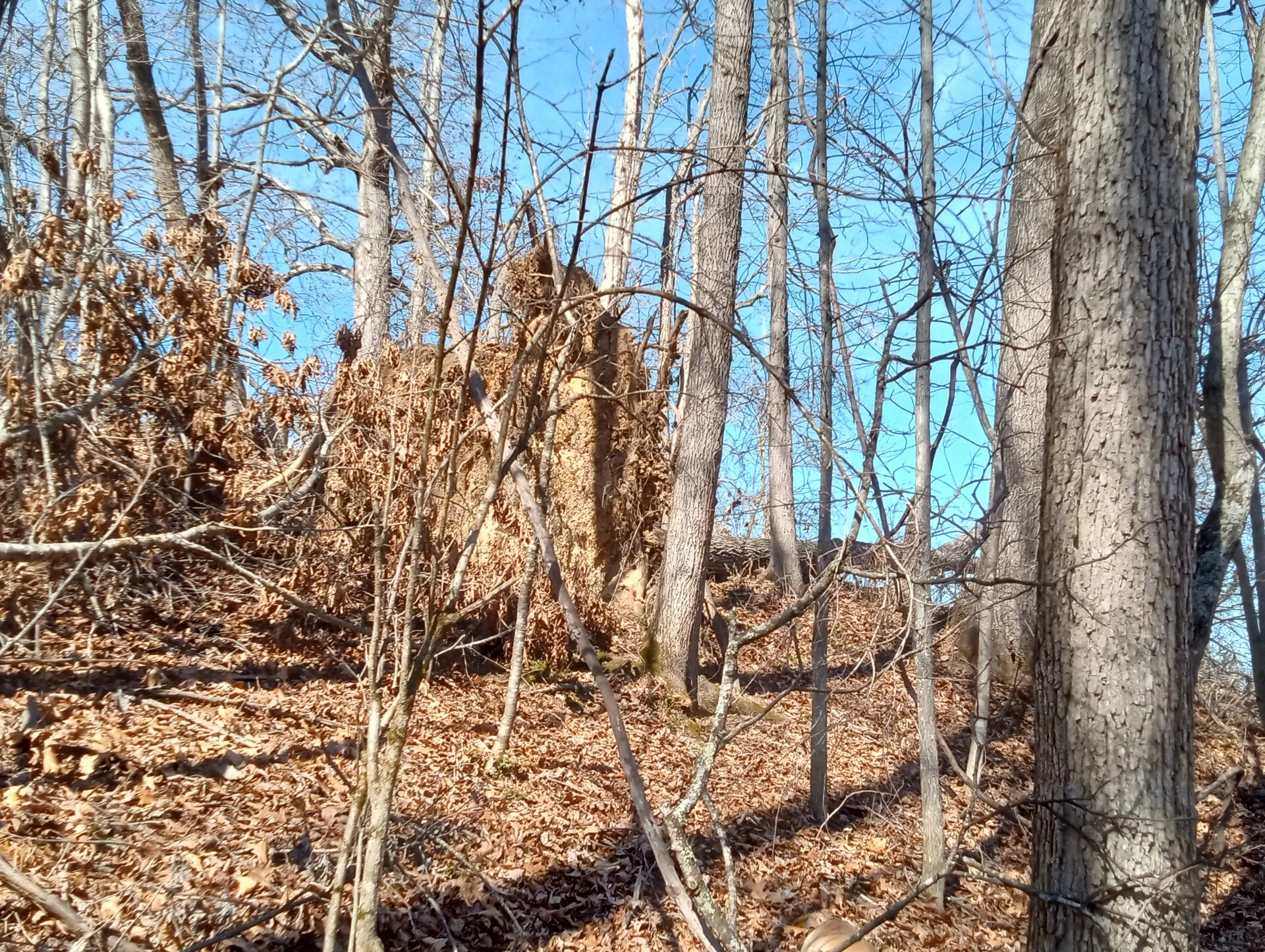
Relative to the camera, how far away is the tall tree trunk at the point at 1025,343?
4.61 metres

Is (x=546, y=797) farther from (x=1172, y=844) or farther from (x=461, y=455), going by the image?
(x=1172, y=844)

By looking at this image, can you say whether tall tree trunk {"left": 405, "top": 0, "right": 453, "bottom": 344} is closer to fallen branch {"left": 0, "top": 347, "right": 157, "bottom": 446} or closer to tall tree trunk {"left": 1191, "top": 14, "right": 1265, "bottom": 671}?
fallen branch {"left": 0, "top": 347, "right": 157, "bottom": 446}

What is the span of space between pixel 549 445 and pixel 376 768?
12.4 ft

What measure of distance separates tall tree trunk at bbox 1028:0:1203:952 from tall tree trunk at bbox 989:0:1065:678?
291 millimetres

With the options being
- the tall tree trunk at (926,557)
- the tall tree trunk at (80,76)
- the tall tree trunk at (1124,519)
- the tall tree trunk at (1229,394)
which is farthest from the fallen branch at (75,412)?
the tall tree trunk at (1229,394)

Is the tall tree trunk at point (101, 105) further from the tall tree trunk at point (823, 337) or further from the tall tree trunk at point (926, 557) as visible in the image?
the tall tree trunk at point (926, 557)

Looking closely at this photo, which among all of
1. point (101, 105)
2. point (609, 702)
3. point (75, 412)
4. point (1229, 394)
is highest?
point (101, 105)

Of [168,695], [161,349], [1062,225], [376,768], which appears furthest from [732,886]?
[161,349]

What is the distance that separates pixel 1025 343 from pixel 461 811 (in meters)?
5.21

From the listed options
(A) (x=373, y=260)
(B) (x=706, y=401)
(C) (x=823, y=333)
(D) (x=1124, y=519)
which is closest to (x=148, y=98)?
(A) (x=373, y=260)

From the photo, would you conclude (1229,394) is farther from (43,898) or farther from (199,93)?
(199,93)

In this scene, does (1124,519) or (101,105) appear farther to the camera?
(101,105)

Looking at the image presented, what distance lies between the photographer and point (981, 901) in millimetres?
6121

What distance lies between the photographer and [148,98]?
31.2 feet
